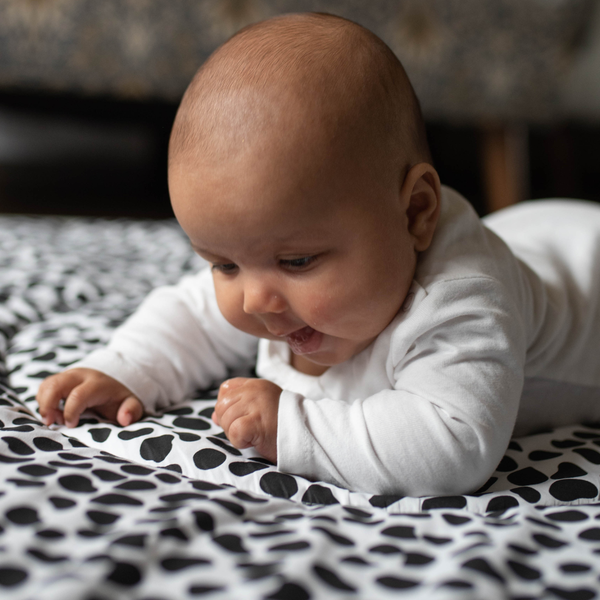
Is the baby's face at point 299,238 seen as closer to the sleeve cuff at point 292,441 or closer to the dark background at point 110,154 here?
the sleeve cuff at point 292,441

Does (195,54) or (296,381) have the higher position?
(195,54)

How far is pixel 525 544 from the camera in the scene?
0.48 m

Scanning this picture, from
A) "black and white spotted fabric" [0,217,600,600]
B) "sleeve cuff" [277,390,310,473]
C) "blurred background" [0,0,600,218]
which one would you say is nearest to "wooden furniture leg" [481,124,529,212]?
"blurred background" [0,0,600,218]

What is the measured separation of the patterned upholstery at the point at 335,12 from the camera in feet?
7.00

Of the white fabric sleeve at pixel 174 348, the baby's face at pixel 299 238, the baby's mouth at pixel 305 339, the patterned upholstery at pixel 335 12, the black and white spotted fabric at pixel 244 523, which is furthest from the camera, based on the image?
the patterned upholstery at pixel 335 12

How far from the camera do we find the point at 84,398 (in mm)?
714

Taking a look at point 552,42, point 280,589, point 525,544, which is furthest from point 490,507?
point 552,42

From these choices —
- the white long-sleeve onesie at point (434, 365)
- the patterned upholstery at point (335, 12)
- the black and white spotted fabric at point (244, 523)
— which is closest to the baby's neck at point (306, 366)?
the white long-sleeve onesie at point (434, 365)

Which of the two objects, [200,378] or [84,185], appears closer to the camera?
[200,378]

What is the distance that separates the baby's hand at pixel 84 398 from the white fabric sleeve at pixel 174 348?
2 cm

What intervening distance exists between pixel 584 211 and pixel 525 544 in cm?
73

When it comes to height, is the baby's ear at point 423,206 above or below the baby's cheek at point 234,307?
above

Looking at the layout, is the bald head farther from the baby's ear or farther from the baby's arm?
the baby's arm

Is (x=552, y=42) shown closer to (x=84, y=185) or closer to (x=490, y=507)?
(x=84, y=185)
